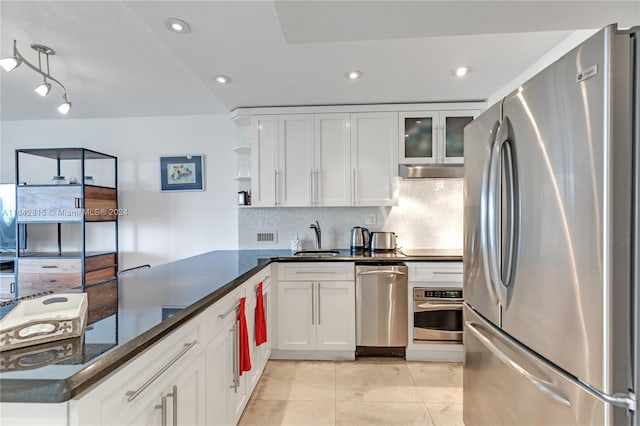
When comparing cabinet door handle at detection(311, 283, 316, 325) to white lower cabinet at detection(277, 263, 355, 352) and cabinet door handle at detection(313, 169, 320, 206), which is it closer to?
white lower cabinet at detection(277, 263, 355, 352)

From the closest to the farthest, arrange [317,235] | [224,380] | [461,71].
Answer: [224,380], [461,71], [317,235]

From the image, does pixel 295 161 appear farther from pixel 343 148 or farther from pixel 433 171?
pixel 433 171

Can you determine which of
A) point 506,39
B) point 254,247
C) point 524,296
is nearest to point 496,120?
point 524,296

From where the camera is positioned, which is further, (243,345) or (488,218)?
(243,345)

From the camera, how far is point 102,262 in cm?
352

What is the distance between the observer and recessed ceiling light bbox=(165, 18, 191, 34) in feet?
5.69

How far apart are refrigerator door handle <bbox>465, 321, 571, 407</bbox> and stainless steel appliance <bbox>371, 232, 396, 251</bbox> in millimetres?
1578

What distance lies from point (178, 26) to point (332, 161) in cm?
177

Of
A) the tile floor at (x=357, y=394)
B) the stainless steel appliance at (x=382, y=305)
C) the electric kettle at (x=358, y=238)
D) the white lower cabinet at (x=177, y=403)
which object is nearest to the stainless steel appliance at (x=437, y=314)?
the stainless steel appliance at (x=382, y=305)

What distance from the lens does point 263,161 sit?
3.21 metres

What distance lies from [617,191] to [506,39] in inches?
62.5

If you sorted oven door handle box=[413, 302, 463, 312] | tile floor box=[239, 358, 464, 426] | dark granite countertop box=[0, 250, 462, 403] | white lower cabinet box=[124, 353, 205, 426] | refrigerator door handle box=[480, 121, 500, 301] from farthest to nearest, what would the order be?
oven door handle box=[413, 302, 463, 312], tile floor box=[239, 358, 464, 426], refrigerator door handle box=[480, 121, 500, 301], white lower cabinet box=[124, 353, 205, 426], dark granite countertop box=[0, 250, 462, 403]

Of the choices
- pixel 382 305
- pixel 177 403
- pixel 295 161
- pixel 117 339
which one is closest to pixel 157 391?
pixel 177 403

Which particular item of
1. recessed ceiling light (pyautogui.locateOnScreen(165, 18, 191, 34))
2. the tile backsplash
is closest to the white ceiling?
recessed ceiling light (pyautogui.locateOnScreen(165, 18, 191, 34))
